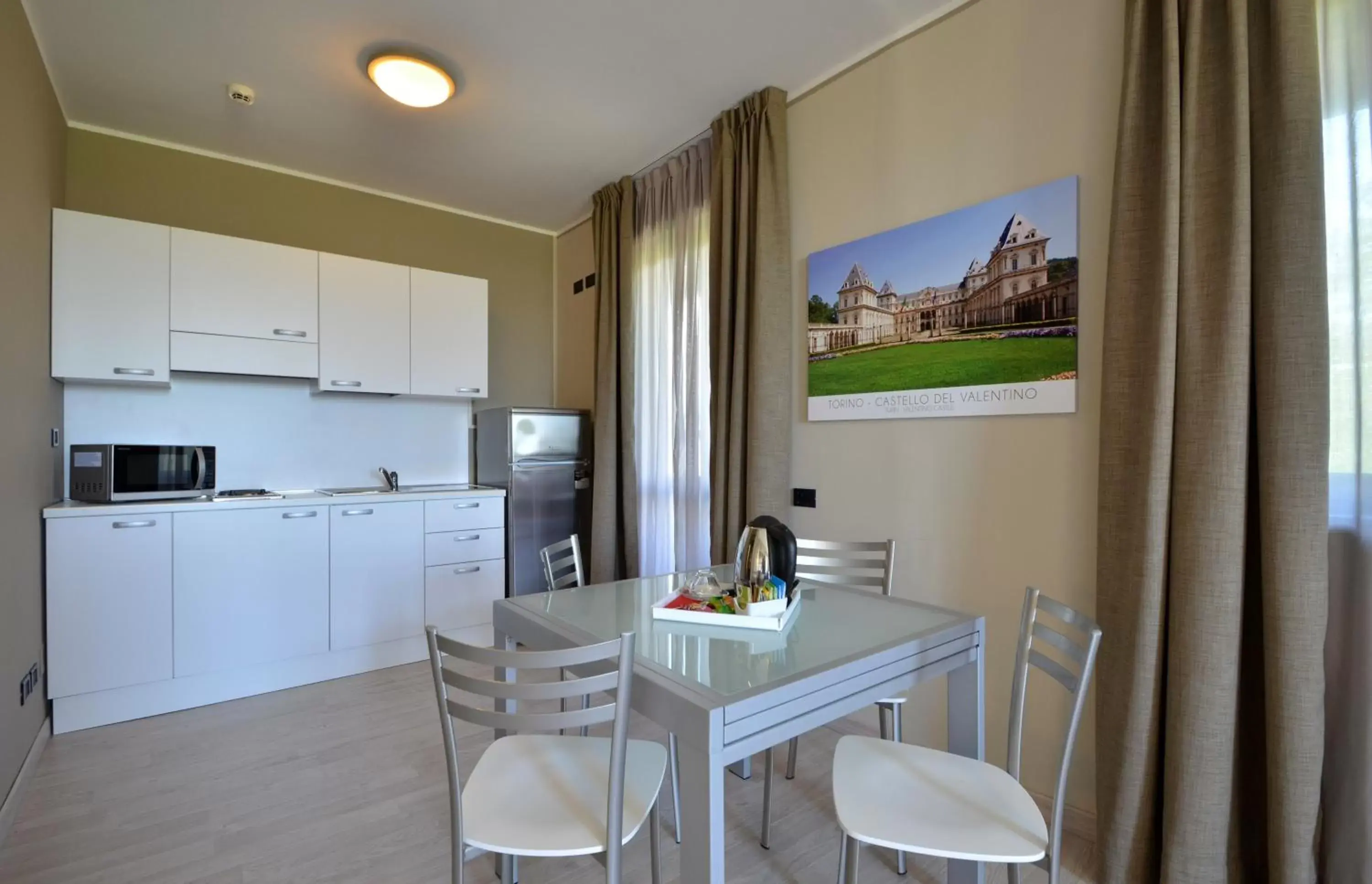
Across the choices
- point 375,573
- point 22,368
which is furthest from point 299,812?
point 22,368

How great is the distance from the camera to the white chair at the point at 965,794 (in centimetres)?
122

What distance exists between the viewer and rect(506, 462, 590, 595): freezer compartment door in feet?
12.9

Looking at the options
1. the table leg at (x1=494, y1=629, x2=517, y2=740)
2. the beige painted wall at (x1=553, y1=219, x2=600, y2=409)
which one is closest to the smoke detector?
the beige painted wall at (x1=553, y1=219, x2=600, y2=409)


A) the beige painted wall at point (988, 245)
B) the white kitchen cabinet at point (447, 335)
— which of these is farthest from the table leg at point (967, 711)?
the white kitchen cabinet at point (447, 335)

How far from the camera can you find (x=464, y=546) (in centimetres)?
375

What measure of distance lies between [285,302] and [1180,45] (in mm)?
3965

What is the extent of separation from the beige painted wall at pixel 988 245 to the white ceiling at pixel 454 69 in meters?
0.31

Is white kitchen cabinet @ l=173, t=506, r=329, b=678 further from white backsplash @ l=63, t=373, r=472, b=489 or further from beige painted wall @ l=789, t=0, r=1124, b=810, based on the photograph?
beige painted wall @ l=789, t=0, r=1124, b=810

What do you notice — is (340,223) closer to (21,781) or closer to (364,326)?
(364,326)

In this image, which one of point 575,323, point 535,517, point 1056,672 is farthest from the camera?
point 575,323

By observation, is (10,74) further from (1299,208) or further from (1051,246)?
(1299,208)

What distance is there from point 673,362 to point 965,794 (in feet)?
8.53

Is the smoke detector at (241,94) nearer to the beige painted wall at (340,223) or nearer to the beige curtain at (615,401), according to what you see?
the beige painted wall at (340,223)

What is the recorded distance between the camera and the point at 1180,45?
1.71m
